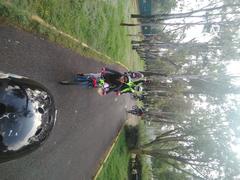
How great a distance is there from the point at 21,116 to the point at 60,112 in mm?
4700

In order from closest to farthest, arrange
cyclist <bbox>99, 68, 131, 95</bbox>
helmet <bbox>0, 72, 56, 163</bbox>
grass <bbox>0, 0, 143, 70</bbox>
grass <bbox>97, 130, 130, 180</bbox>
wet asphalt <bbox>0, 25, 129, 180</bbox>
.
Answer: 1. helmet <bbox>0, 72, 56, 163</bbox>
2. wet asphalt <bbox>0, 25, 129, 180</bbox>
3. grass <bbox>0, 0, 143, 70</bbox>
4. cyclist <bbox>99, 68, 131, 95</bbox>
5. grass <bbox>97, 130, 130, 180</bbox>

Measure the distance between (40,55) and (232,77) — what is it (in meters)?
15.6

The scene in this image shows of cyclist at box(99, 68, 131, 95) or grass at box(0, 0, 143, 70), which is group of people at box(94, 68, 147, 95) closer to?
cyclist at box(99, 68, 131, 95)

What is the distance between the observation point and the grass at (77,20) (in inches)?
337

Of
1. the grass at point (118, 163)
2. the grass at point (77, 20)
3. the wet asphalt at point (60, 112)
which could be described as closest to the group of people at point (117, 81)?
the wet asphalt at point (60, 112)

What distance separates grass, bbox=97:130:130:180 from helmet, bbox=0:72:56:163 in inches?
367

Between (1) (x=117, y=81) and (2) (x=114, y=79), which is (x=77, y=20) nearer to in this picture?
(2) (x=114, y=79)

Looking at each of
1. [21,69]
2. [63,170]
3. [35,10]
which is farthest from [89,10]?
[63,170]

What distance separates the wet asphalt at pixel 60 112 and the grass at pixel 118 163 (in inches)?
54.5

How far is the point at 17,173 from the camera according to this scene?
309 inches

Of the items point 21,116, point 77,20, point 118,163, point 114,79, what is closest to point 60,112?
point 114,79

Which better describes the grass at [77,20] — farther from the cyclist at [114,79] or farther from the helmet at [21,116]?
the helmet at [21,116]

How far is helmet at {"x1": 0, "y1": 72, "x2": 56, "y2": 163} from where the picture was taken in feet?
18.0

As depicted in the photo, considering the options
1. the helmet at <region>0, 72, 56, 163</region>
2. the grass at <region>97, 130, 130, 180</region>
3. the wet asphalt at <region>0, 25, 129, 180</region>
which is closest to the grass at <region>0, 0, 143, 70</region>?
the wet asphalt at <region>0, 25, 129, 180</region>
